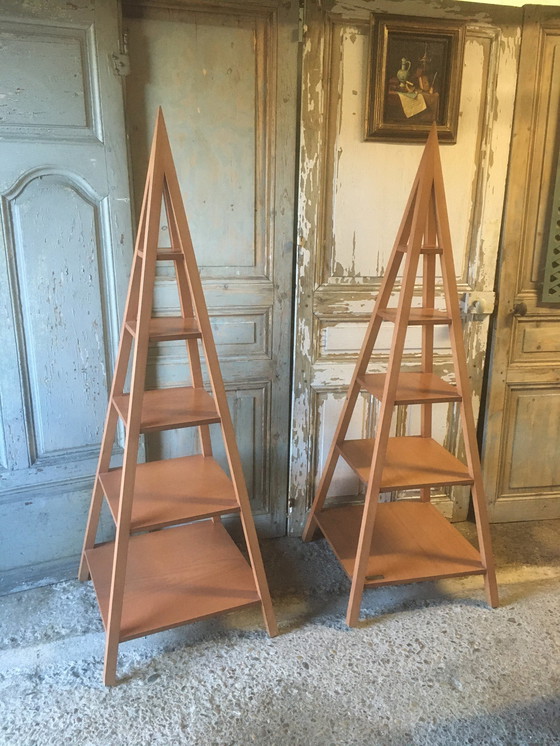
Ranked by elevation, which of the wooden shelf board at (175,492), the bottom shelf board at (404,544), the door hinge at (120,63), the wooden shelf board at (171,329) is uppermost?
the door hinge at (120,63)

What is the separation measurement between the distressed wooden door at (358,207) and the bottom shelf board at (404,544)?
0.81 ft

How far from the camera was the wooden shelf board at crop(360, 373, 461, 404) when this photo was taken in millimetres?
1988

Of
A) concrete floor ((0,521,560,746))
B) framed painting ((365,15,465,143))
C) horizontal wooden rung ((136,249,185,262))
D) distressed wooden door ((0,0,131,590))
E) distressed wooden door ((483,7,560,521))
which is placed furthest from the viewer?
distressed wooden door ((483,7,560,521))

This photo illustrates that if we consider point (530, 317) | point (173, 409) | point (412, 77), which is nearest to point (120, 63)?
point (412, 77)

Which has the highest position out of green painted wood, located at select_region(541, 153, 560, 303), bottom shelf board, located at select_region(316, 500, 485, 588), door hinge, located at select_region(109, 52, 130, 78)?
door hinge, located at select_region(109, 52, 130, 78)

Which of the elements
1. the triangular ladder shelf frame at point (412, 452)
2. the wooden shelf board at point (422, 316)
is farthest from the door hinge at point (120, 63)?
the wooden shelf board at point (422, 316)

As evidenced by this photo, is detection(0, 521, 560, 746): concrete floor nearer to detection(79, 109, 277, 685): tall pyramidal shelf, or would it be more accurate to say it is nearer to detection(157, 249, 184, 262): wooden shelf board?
detection(79, 109, 277, 685): tall pyramidal shelf

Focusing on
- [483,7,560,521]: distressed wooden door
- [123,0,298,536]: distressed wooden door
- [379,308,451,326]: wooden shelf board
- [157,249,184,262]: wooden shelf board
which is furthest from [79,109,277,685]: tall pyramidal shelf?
[483,7,560,521]: distressed wooden door

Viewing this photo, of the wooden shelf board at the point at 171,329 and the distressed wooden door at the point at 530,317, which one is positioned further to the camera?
the distressed wooden door at the point at 530,317

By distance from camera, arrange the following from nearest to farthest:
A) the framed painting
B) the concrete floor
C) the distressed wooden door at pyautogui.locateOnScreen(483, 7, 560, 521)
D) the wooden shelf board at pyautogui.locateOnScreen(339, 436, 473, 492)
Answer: the concrete floor
the wooden shelf board at pyautogui.locateOnScreen(339, 436, 473, 492)
the framed painting
the distressed wooden door at pyautogui.locateOnScreen(483, 7, 560, 521)

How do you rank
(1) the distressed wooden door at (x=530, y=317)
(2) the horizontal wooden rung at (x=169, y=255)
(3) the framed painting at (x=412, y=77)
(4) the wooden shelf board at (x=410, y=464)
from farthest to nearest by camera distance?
(1) the distressed wooden door at (x=530, y=317), (3) the framed painting at (x=412, y=77), (4) the wooden shelf board at (x=410, y=464), (2) the horizontal wooden rung at (x=169, y=255)

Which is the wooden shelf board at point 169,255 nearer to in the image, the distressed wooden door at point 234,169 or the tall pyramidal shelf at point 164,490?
the tall pyramidal shelf at point 164,490

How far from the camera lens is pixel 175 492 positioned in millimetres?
1926

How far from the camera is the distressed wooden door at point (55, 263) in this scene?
1918mm
